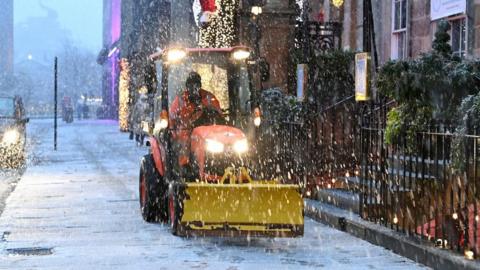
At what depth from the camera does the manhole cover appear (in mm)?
9445

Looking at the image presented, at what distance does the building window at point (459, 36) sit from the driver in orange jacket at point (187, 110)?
18.0 feet

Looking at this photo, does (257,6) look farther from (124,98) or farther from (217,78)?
(124,98)

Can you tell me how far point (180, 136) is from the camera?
11.4 m

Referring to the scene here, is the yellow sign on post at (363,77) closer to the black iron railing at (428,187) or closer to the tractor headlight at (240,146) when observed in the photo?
the black iron railing at (428,187)

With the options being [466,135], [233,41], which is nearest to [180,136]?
[466,135]

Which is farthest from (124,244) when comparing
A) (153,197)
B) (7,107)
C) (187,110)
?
(7,107)

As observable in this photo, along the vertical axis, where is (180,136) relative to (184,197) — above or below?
above

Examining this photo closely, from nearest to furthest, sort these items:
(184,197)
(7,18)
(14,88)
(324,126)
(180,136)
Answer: (184,197), (180,136), (324,126), (14,88), (7,18)

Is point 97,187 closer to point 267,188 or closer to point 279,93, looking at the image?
point 279,93

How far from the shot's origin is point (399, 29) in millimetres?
17359

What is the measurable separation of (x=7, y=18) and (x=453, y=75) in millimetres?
101152

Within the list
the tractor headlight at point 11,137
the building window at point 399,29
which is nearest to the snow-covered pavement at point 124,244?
the building window at point 399,29

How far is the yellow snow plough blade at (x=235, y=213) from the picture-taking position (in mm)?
9906

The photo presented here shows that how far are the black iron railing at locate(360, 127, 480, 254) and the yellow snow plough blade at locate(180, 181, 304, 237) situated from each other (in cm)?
136
